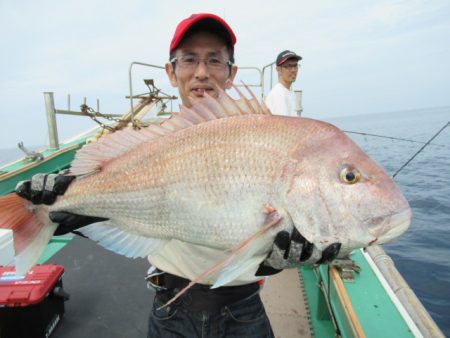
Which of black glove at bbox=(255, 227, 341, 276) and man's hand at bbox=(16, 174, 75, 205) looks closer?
black glove at bbox=(255, 227, 341, 276)

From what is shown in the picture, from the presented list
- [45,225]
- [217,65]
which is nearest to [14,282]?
[45,225]

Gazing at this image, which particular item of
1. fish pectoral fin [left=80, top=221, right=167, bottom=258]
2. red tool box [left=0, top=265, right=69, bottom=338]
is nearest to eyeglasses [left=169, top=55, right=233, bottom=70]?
fish pectoral fin [left=80, top=221, right=167, bottom=258]

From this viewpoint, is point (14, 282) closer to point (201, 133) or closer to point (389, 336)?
point (201, 133)

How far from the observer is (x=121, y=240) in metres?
1.76

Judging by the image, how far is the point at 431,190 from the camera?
10.4 m

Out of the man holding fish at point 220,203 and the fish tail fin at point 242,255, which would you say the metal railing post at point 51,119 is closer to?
the man holding fish at point 220,203

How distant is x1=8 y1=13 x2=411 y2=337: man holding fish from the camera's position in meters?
1.34

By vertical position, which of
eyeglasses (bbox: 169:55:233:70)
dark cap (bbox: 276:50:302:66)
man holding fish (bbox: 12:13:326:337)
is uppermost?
dark cap (bbox: 276:50:302:66)

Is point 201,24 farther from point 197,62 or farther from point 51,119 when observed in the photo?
point 51,119

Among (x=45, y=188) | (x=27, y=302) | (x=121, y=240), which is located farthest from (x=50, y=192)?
(x=27, y=302)

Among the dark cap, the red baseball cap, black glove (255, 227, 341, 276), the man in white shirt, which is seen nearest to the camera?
black glove (255, 227, 341, 276)

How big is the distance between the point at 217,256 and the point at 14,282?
180 cm

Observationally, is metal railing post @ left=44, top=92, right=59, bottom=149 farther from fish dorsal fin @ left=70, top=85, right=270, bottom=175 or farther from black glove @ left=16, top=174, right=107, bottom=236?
fish dorsal fin @ left=70, top=85, right=270, bottom=175

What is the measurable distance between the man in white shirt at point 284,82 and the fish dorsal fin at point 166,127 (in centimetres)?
398
